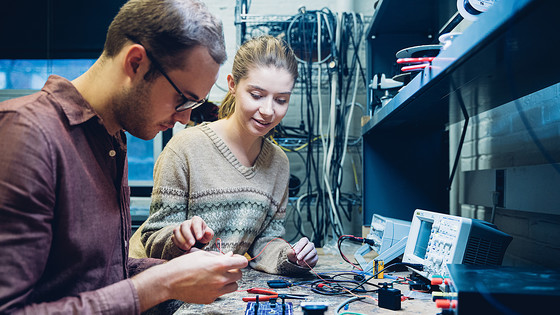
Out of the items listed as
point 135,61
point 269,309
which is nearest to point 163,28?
point 135,61

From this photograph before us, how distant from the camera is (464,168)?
81.3 inches

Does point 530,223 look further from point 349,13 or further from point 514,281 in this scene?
point 349,13

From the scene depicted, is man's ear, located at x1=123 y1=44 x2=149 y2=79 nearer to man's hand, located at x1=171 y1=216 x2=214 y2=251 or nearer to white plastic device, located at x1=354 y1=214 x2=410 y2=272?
man's hand, located at x1=171 y1=216 x2=214 y2=251

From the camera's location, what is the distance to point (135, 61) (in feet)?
2.84

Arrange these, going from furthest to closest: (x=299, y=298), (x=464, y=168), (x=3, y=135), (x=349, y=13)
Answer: (x=349, y=13), (x=464, y=168), (x=299, y=298), (x=3, y=135)

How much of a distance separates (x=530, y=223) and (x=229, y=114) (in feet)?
4.06

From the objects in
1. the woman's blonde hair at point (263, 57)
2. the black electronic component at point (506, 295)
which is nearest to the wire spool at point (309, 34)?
the woman's blonde hair at point (263, 57)

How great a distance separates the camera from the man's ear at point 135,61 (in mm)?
854

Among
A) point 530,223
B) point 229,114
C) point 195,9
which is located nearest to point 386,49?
point 229,114

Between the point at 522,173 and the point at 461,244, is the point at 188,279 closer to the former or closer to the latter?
the point at 461,244

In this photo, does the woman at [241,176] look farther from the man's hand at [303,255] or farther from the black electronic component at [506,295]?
the black electronic component at [506,295]

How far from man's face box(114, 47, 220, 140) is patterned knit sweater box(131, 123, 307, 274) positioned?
54 cm

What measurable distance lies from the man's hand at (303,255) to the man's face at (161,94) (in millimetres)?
694

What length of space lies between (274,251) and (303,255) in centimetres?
17
